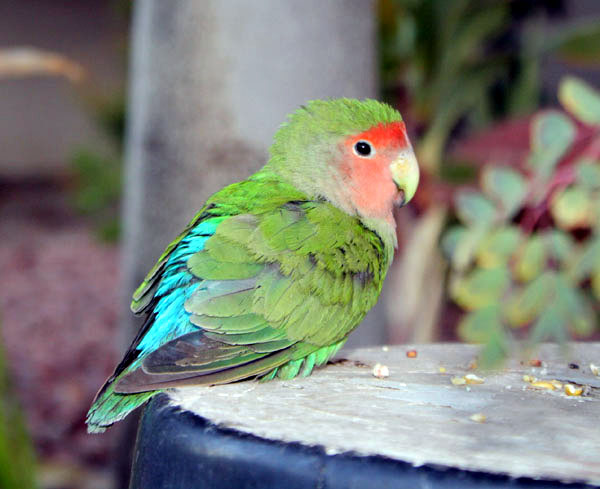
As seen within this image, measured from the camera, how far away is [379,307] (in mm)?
2732

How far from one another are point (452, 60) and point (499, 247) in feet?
7.03

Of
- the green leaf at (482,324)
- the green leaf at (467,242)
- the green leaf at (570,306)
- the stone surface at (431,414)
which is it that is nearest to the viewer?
the stone surface at (431,414)

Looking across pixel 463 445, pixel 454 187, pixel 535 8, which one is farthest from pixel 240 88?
pixel 535 8

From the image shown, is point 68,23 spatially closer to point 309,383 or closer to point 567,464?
point 309,383

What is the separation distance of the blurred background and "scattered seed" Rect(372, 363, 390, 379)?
22cm

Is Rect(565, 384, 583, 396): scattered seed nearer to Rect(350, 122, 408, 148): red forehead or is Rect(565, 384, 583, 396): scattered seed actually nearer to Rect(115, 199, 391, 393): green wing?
Rect(115, 199, 391, 393): green wing

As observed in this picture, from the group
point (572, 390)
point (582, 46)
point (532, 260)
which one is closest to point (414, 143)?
point (582, 46)

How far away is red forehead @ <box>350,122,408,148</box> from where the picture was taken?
1.89 m

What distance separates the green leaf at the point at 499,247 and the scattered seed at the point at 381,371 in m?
0.42

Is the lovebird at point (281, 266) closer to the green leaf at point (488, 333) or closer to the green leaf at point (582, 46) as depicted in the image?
the green leaf at point (488, 333)

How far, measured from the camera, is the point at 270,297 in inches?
61.9

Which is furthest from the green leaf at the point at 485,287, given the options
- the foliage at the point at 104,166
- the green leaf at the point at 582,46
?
the foliage at the point at 104,166

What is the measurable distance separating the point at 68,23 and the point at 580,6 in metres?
4.93

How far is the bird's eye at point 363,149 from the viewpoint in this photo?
1903mm
